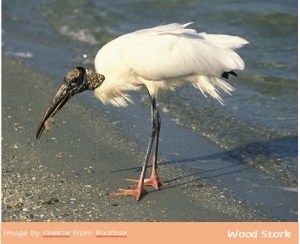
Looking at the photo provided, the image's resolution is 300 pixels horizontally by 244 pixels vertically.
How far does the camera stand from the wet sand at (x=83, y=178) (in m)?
6.53

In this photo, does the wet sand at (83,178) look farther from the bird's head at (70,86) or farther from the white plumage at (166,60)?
the white plumage at (166,60)

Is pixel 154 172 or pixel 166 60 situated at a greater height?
pixel 166 60

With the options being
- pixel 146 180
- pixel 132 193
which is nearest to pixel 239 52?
pixel 146 180

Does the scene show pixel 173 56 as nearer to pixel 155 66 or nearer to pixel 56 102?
pixel 155 66

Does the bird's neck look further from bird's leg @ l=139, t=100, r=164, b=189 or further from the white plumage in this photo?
bird's leg @ l=139, t=100, r=164, b=189

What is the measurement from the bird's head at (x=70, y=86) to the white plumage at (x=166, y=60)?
8 cm

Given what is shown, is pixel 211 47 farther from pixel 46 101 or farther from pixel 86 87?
pixel 46 101

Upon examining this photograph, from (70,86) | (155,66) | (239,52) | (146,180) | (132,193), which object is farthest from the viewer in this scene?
(239,52)

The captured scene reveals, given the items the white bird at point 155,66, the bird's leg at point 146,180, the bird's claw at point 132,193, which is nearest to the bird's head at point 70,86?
the white bird at point 155,66

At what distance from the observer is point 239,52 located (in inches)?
486

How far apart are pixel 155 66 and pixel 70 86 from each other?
822 millimetres

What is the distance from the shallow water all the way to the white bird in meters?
1.07

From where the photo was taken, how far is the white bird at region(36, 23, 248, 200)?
7.15 meters

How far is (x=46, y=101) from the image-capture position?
9789 millimetres
